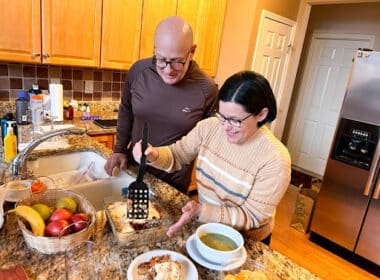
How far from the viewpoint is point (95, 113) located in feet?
8.70

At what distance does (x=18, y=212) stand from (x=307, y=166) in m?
4.28

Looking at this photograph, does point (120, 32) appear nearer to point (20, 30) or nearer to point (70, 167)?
point (20, 30)

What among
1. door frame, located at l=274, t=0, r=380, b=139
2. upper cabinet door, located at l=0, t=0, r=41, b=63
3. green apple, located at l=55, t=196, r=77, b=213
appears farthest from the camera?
door frame, located at l=274, t=0, r=380, b=139

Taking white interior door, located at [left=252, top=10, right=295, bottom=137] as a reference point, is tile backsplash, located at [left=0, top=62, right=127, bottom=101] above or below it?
below

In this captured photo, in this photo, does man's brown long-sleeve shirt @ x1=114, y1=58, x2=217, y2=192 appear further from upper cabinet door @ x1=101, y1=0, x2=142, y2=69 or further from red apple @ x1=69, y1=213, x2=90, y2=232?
upper cabinet door @ x1=101, y1=0, x2=142, y2=69

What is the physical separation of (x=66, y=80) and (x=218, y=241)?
2.18m

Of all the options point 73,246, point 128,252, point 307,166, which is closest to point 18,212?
point 73,246

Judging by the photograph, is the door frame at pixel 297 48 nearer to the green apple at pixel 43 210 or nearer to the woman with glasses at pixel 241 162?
the woman with glasses at pixel 241 162

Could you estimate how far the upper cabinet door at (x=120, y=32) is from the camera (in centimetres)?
221

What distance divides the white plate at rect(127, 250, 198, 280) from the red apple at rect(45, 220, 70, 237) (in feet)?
0.69

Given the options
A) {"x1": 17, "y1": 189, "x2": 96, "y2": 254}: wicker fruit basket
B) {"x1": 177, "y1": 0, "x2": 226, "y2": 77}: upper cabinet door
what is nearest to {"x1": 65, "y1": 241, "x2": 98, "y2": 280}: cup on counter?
{"x1": 17, "y1": 189, "x2": 96, "y2": 254}: wicker fruit basket

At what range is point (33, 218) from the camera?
Answer: 2.48 feet

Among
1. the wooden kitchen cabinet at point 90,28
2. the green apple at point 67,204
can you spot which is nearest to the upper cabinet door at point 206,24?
the wooden kitchen cabinet at point 90,28

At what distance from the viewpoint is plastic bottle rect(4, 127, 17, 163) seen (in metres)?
1.19
